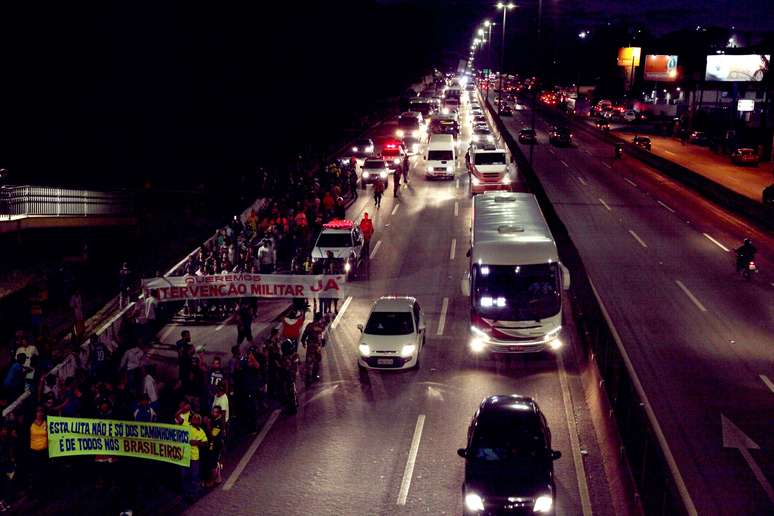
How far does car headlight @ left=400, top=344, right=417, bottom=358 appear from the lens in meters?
18.9

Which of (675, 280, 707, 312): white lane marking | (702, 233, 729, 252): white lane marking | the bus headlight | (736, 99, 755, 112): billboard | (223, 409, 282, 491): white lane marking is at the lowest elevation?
(223, 409, 282, 491): white lane marking

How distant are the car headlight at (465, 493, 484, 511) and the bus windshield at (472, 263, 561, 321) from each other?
7707 mm

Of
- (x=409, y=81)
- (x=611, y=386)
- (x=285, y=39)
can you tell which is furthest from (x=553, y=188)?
(x=409, y=81)

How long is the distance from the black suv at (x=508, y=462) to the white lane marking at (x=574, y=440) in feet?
3.06

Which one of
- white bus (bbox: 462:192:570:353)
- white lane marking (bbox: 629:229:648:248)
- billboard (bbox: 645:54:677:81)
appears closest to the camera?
white bus (bbox: 462:192:570:353)

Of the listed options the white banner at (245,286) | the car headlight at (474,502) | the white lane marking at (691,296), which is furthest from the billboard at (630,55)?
the car headlight at (474,502)

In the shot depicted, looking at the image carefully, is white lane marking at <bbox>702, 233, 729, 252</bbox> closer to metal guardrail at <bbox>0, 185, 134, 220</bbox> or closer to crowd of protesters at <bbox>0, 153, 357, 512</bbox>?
crowd of protesters at <bbox>0, 153, 357, 512</bbox>

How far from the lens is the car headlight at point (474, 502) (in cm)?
1193

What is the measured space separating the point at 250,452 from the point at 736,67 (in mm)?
82096

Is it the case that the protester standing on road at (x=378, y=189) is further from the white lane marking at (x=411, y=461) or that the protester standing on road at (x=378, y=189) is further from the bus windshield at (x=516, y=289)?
the white lane marking at (x=411, y=461)

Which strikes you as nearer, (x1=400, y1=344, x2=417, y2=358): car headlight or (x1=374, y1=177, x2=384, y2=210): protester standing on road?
(x1=400, y1=344, x2=417, y2=358): car headlight

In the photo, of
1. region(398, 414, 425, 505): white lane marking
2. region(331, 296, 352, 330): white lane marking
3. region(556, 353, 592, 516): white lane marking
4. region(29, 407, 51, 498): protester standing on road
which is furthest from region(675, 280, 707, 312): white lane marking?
region(29, 407, 51, 498): protester standing on road

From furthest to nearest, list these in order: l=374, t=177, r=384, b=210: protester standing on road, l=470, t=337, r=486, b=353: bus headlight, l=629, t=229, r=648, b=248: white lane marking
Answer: l=374, t=177, r=384, b=210: protester standing on road
l=629, t=229, r=648, b=248: white lane marking
l=470, t=337, r=486, b=353: bus headlight

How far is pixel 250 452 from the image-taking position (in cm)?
1497
